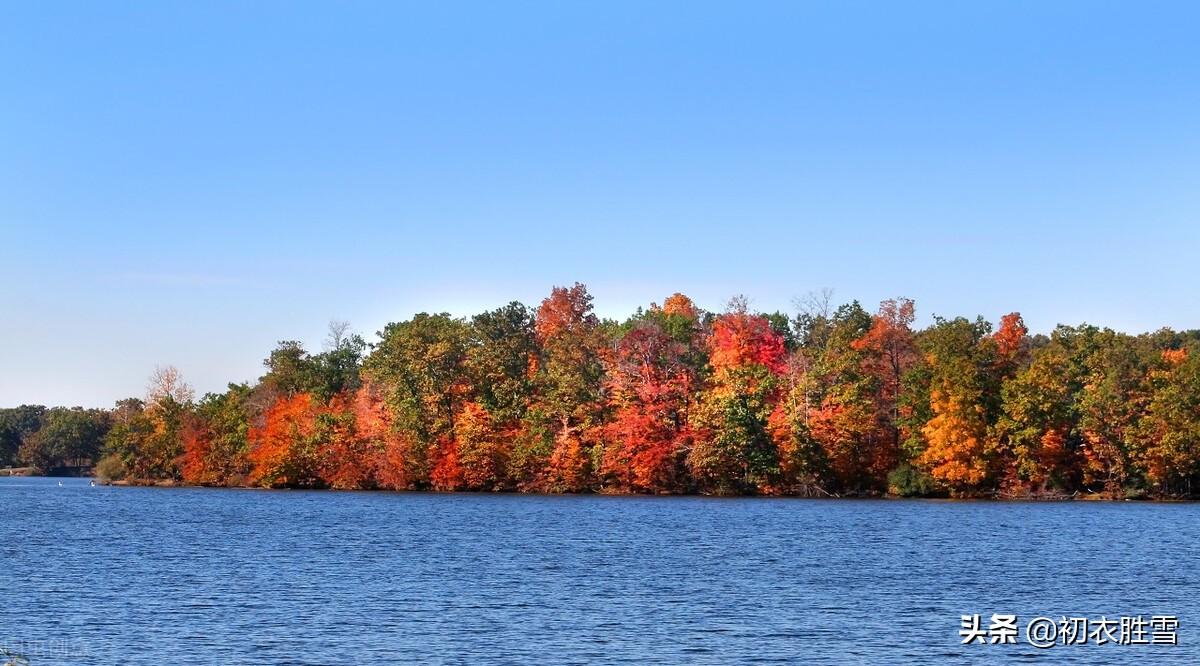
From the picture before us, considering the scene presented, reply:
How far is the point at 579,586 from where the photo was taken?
45.1 meters

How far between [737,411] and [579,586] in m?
65.7

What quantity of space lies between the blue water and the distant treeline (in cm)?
2062

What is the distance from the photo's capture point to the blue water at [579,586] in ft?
108

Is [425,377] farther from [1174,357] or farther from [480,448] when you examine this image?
[1174,357]

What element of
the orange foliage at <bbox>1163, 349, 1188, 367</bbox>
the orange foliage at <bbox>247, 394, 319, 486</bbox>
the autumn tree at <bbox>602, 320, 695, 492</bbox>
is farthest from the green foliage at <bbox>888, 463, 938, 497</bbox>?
the orange foliage at <bbox>247, 394, 319, 486</bbox>

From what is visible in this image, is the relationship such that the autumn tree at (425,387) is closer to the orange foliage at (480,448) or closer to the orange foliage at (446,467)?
the orange foliage at (446,467)

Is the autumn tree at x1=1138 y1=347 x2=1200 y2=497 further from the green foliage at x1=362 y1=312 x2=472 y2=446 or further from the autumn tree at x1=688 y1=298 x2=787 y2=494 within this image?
the green foliage at x1=362 y1=312 x2=472 y2=446

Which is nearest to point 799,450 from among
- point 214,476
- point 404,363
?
point 404,363

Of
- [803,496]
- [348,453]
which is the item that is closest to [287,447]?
[348,453]

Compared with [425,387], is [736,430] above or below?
below

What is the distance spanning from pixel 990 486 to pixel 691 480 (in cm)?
2470

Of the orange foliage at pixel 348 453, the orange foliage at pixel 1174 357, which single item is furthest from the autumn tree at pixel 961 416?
the orange foliage at pixel 348 453

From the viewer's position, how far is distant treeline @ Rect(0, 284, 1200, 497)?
103 meters

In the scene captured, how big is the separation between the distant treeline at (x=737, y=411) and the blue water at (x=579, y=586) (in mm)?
20617
